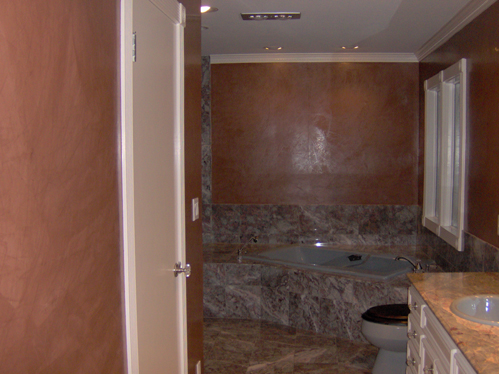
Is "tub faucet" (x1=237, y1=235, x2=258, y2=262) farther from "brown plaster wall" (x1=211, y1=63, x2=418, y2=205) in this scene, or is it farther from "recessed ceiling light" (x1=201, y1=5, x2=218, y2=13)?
"recessed ceiling light" (x1=201, y1=5, x2=218, y2=13)

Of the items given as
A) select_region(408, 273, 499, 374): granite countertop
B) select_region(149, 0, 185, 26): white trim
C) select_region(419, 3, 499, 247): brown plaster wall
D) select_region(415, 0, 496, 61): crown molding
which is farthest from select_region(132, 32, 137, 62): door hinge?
select_region(415, 0, 496, 61): crown molding

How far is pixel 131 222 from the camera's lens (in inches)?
63.7

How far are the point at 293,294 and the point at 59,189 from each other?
3268 millimetres

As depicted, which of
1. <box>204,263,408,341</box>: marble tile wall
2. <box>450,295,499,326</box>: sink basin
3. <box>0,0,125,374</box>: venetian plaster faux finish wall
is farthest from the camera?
A: <box>204,263,408,341</box>: marble tile wall

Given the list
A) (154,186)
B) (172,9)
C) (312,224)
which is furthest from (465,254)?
(172,9)

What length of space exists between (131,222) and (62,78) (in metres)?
0.58

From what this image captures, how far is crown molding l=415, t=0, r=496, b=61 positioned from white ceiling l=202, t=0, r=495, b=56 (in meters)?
0.01

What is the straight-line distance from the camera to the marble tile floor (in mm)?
3390

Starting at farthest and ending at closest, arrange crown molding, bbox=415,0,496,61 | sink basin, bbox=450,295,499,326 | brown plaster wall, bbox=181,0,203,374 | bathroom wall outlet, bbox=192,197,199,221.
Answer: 1. crown molding, bbox=415,0,496,61
2. bathroom wall outlet, bbox=192,197,199,221
3. brown plaster wall, bbox=181,0,203,374
4. sink basin, bbox=450,295,499,326

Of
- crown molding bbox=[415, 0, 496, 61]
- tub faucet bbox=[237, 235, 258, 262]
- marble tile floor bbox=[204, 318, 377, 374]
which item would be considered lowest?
marble tile floor bbox=[204, 318, 377, 374]

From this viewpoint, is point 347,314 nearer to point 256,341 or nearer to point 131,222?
point 256,341

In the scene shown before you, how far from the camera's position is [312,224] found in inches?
198

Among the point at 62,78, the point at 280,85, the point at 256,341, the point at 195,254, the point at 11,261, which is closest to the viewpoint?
the point at 11,261

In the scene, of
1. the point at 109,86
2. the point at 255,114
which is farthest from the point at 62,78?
the point at 255,114
